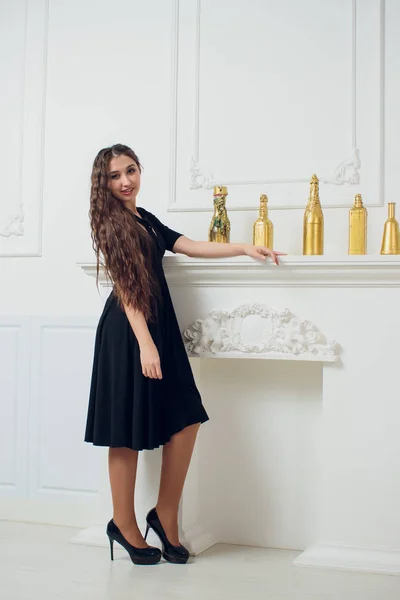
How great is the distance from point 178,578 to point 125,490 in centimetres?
35

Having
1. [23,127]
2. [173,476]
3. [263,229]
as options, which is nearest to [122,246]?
[263,229]

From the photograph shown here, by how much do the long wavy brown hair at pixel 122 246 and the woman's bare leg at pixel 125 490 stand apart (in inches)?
19.0

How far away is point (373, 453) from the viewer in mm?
2604

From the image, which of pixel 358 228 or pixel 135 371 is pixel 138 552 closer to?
pixel 135 371

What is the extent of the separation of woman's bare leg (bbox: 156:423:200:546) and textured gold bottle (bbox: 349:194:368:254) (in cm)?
83

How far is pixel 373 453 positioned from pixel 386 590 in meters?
0.44


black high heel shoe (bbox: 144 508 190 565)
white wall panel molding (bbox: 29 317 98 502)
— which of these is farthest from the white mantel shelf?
black high heel shoe (bbox: 144 508 190 565)

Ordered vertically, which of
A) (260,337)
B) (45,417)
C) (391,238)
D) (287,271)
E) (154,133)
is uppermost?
(154,133)

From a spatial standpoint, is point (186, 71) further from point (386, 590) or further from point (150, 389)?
point (386, 590)

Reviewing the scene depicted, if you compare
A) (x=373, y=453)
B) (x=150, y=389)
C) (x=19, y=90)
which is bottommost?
(x=373, y=453)

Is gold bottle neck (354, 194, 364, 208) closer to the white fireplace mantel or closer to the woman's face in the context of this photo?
the white fireplace mantel

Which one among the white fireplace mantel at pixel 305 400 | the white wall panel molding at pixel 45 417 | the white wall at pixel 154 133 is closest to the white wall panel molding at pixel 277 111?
the white wall at pixel 154 133

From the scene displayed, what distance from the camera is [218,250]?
2.76m

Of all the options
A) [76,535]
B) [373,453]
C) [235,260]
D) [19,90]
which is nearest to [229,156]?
[235,260]
